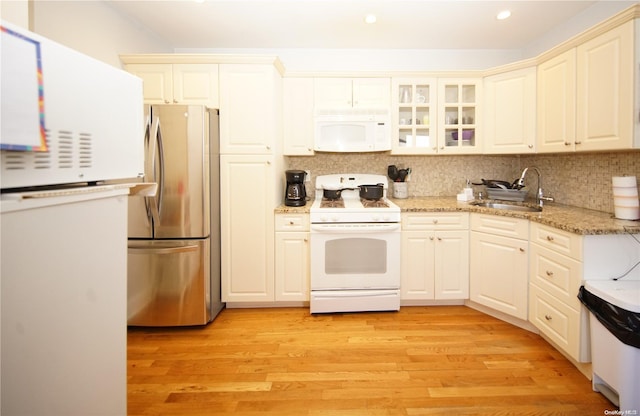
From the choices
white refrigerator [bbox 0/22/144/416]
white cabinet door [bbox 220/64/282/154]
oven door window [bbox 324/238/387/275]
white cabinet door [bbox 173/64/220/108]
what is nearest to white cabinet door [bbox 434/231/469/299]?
oven door window [bbox 324/238/387/275]

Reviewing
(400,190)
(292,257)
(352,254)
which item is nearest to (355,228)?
(352,254)

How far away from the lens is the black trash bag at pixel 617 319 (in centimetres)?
152

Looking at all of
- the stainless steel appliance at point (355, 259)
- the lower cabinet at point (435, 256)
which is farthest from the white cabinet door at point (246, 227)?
the lower cabinet at point (435, 256)

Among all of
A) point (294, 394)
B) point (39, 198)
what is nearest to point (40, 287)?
point (39, 198)

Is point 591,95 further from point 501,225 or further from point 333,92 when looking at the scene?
point 333,92

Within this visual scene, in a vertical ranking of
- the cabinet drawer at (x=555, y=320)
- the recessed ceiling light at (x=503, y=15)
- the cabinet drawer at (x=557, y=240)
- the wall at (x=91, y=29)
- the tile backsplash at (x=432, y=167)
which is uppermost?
the recessed ceiling light at (x=503, y=15)

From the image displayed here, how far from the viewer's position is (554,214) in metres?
2.38

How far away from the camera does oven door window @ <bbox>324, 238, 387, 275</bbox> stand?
2.80 metres

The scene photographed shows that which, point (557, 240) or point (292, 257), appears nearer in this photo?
point (557, 240)

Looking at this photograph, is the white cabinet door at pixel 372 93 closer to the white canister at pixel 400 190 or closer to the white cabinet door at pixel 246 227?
the white canister at pixel 400 190

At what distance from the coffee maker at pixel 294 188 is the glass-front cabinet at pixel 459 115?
55.2 inches

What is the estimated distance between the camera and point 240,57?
2719 millimetres

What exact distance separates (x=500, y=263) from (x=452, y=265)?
386 mm

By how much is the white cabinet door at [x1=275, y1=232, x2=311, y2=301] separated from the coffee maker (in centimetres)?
30
